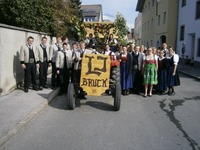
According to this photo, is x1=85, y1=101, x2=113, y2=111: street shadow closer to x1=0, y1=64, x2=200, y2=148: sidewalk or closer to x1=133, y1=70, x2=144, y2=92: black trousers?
x1=0, y1=64, x2=200, y2=148: sidewalk

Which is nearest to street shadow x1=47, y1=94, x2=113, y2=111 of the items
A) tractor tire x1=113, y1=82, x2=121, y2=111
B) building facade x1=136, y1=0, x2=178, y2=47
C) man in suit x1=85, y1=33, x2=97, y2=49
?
tractor tire x1=113, y1=82, x2=121, y2=111

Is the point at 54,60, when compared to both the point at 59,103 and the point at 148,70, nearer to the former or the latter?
the point at 59,103

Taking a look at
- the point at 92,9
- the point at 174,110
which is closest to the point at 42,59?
the point at 174,110

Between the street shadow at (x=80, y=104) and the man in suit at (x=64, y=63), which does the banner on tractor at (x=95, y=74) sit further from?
the man in suit at (x=64, y=63)

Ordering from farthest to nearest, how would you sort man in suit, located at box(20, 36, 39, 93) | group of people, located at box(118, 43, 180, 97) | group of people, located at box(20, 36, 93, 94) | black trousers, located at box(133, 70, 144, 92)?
black trousers, located at box(133, 70, 144, 92), group of people, located at box(118, 43, 180, 97), group of people, located at box(20, 36, 93, 94), man in suit, located at box(20, 36, 39, 93)

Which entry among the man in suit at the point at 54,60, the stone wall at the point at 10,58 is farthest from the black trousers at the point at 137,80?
the stone wall at the point at 10,58

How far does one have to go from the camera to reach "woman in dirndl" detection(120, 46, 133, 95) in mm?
11586

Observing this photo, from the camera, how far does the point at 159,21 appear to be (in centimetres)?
3941

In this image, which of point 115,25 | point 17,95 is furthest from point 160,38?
point 17,95

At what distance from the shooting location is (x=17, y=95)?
10.4 metres

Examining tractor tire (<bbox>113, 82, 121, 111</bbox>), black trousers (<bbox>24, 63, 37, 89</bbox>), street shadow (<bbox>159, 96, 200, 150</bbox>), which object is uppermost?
black trousers (<bbox>24, 63, 37, 89</bbox>)

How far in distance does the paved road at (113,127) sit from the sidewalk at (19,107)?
151 millimetres

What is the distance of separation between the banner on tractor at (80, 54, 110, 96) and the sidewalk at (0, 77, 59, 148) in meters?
1.35

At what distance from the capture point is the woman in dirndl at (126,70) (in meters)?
11.6
